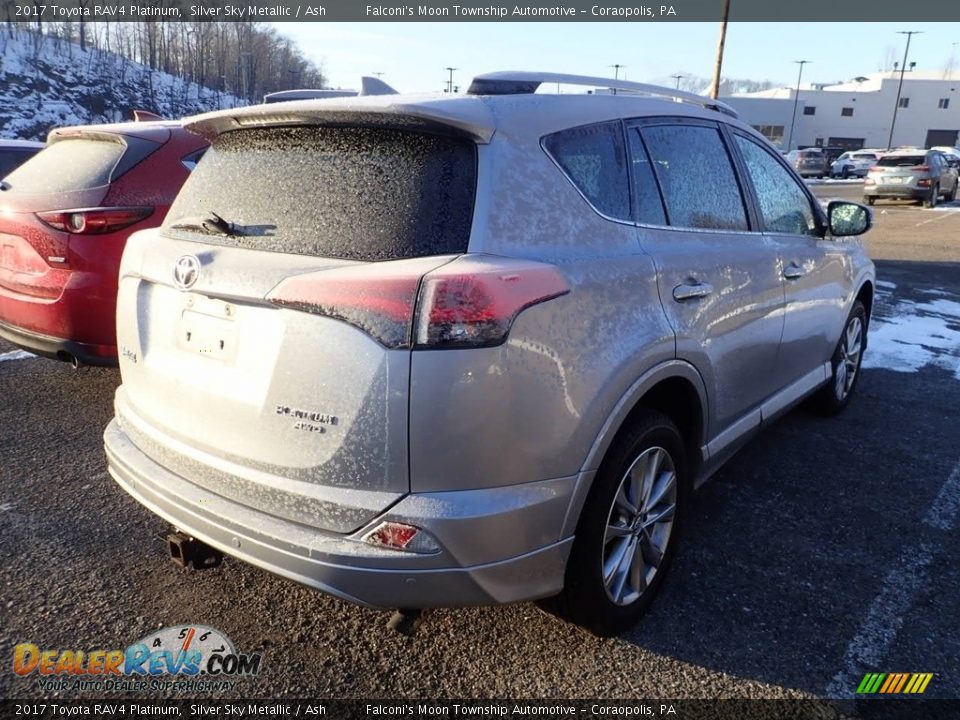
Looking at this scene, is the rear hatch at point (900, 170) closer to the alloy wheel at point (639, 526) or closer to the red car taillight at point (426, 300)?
the alloy wheel at point (639, 526)

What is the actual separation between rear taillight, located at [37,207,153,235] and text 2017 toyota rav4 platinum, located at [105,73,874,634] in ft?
5.34

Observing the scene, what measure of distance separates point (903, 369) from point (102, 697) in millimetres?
5959

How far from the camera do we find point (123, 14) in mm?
74438

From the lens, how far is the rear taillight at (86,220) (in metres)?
4.00

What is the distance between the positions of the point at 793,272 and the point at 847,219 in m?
0.92

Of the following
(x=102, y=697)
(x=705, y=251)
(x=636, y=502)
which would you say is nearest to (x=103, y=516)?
(x=102, y=697)

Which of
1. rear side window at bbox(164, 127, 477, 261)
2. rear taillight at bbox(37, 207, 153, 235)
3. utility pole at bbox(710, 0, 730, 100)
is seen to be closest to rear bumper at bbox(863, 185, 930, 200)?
utility pole at bbox(710, 0, 730, 100)

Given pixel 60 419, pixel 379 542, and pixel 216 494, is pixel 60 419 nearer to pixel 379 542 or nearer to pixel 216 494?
pixel 216 494

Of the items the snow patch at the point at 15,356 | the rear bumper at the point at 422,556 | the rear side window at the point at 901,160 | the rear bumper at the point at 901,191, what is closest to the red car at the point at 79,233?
the snow patch at the point at 15,356

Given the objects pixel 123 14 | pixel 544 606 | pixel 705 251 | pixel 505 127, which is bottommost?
pixel 544 606

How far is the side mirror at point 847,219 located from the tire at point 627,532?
2.18 m

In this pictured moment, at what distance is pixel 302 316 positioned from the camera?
1.94 m

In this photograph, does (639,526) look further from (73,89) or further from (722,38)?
(73,89)

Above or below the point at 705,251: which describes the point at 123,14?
above
